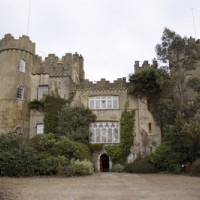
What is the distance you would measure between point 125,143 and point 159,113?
16.1 feet

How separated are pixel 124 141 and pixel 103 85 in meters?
7.13

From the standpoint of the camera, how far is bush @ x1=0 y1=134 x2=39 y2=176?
17531mm

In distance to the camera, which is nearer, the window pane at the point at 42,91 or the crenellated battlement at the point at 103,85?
the window pane at the point at 42,91

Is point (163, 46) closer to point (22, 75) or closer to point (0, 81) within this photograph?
point (22, 75)

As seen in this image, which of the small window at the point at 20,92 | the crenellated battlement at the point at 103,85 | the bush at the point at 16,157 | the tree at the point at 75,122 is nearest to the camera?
the bush at the point at 16,157

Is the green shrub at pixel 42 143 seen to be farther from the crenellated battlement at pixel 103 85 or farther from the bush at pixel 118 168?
the crenellated battlement at pixel 103 85

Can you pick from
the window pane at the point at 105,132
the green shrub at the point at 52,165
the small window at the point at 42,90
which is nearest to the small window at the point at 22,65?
the small window at the point at 42,90

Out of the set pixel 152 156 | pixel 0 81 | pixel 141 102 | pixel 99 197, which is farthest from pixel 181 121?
pixel 0 81

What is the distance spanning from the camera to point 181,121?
21375mm

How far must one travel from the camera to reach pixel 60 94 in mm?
28250

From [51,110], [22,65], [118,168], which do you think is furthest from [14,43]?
[118,168]

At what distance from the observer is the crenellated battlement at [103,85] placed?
2867cm

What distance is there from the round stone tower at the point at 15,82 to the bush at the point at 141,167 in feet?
39.5

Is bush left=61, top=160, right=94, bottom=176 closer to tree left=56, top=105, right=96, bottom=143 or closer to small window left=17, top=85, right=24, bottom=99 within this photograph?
tree left=56, top=105, right=96, bottom=143
